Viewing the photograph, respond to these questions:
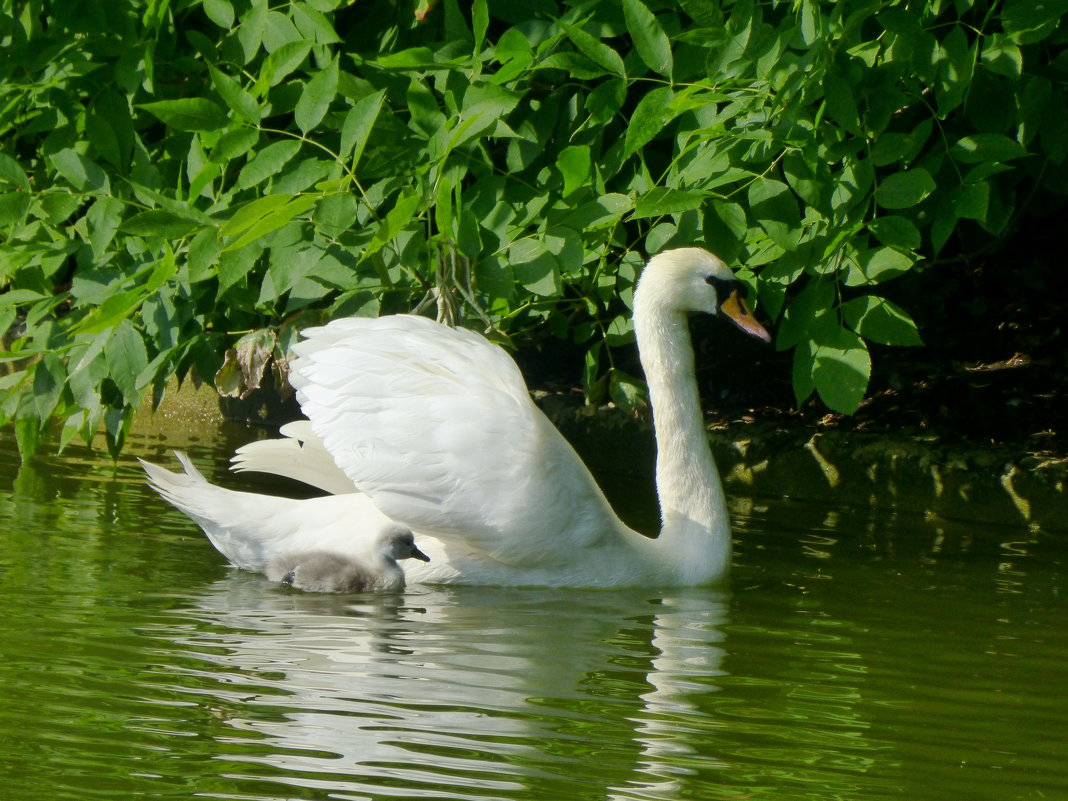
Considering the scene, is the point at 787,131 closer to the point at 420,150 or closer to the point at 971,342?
the point at 420,150

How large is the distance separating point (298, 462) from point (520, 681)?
196 centimetres

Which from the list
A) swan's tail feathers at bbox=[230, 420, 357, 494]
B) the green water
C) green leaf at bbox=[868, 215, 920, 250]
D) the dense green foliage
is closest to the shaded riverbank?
the green water

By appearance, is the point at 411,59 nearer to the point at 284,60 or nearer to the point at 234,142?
the point at 284,60

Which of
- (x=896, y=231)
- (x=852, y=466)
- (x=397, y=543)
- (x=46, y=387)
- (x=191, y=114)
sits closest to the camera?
(x=896, y=231)

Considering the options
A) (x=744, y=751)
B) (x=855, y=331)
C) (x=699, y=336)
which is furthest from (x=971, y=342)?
(x=744, y=751)

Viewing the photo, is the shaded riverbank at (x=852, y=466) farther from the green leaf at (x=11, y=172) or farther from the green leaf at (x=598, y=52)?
the green leaf at (x=598, y=52)

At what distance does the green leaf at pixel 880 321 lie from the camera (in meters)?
4.45

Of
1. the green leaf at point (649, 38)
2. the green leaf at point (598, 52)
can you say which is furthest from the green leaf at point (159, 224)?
the green leaf at point (649, 38)

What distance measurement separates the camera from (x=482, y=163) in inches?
200

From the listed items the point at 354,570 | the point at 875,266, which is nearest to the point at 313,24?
the point at 354,570

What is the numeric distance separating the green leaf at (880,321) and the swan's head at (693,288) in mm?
846

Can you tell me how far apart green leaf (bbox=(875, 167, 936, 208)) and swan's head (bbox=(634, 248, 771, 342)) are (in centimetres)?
98

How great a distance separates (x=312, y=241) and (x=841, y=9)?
170 centimetres

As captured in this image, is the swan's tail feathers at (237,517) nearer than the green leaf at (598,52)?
No
